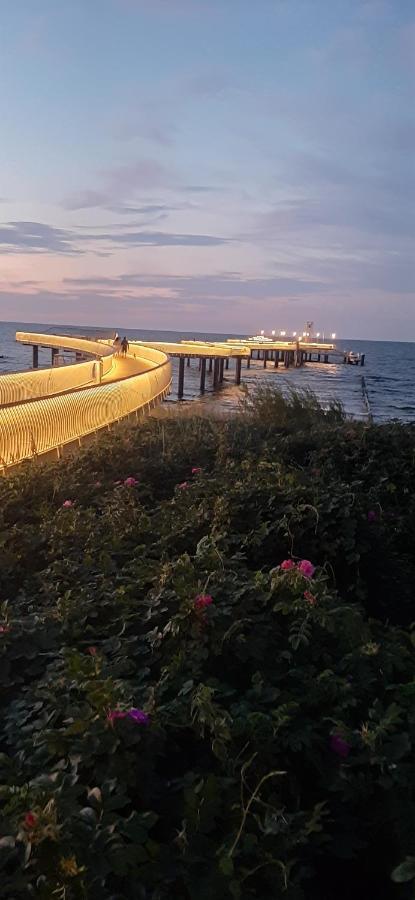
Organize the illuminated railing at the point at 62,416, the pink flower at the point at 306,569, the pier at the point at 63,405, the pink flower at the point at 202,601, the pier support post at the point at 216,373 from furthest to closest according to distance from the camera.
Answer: the pier support post at the point at 216,373 < the pier at the point at 63,405 < the illuminated railing at the point at 62,416 < the pink flower at the point at 306,569 < the pink flower at the point at 202,601

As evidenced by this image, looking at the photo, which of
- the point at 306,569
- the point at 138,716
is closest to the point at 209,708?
the point at 138,716

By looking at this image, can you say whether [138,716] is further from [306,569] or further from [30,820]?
[306,569]

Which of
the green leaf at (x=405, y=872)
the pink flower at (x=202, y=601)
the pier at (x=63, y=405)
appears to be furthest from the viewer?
the pier at (x=63, y=405)

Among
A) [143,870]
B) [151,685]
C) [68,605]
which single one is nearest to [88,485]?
[68,605]

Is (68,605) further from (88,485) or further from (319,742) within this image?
(88,485)

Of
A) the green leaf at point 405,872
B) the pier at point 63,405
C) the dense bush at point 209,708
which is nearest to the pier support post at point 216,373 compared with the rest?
the pier at point 63,405

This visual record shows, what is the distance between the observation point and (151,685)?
278 cm

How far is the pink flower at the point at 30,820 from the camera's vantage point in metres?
2.00

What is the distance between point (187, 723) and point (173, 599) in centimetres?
95

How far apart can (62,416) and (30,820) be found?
9.36 meters

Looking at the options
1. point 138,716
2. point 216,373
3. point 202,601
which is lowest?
point 216,373

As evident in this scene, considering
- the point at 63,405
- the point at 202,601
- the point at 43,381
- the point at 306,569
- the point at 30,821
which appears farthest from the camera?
the point at 43,381

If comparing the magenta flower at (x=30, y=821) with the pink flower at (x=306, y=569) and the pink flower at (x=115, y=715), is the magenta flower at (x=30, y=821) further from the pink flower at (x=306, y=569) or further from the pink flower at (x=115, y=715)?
the pink flower at (x=306, y=569)

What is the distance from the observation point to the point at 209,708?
2.44 meters
